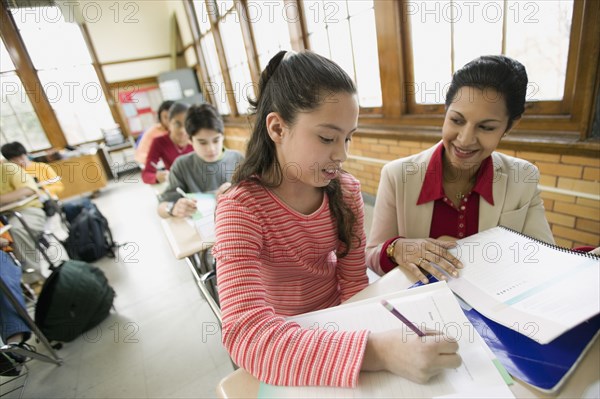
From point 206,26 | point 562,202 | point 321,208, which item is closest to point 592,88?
point 562,202

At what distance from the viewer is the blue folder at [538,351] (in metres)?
0.49

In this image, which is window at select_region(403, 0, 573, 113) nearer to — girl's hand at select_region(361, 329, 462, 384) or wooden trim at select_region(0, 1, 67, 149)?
girl's hand at select_region(361, 329, 462, 384)

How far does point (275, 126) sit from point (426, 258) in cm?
57

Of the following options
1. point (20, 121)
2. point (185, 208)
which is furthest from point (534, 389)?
point (20, 121)

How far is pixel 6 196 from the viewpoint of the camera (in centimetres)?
269

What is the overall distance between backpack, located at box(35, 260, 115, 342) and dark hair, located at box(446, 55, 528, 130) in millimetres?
2659

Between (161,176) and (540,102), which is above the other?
(540,102)

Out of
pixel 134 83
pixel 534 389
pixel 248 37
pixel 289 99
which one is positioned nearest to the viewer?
pixel 534 389

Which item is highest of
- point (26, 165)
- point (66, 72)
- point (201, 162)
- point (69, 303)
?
point (66, 72)

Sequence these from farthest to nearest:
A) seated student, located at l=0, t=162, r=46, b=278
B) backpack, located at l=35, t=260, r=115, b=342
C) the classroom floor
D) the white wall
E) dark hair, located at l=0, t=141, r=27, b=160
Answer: the white wall
dark hair, located at l=0, t=141, r=27, b=160
seated student, located at l=0, t=162, r=46, b=278
backpack, located at l=35, t=260, r=115, b=342
the classroom floor

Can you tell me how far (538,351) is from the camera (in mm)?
534

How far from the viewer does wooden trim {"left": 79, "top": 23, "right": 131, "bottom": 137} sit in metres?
5.50

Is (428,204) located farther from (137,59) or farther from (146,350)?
(137,59)

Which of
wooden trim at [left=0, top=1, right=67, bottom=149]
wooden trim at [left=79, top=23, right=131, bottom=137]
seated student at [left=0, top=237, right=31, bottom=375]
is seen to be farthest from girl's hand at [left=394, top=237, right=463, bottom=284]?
wooden trim at [left=0, top=1, right=67, bottom=149]
